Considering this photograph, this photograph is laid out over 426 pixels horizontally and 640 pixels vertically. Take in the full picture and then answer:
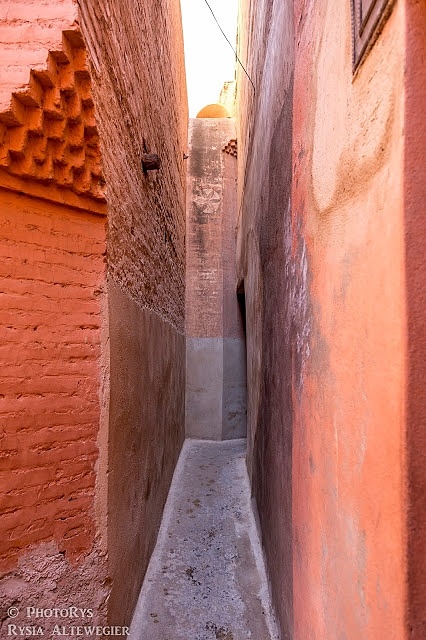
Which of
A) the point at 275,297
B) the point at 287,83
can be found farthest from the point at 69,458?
the point at 287,83

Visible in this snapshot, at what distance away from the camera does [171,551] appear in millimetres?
3469

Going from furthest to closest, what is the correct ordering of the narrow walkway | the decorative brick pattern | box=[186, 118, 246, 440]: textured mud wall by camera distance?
box=[186, 118, 246, 440]: textured mud wall < the narrow walkway < the decorative brick pattern

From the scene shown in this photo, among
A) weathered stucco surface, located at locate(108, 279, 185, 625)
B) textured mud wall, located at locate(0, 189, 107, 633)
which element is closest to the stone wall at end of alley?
weathered stucco surface, located at locate(108, 279, 185, 625)

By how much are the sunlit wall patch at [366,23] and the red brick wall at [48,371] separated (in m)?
1.39

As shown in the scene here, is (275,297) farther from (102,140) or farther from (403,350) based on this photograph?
(403,350)

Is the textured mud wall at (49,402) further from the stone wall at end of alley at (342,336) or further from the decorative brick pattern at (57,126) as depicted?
the stone wall at end of alley at (342,336)

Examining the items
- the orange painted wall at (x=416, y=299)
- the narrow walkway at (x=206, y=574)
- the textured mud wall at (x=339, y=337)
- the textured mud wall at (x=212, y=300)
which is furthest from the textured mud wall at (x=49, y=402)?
the textured mud wall at (x=212, y=300)

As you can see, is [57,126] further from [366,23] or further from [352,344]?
[352,344]

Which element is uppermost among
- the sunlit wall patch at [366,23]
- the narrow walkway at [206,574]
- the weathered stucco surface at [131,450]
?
the sunlit wall patch at [366,23]

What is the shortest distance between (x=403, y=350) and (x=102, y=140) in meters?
1.87

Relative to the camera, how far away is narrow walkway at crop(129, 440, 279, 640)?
258 cm

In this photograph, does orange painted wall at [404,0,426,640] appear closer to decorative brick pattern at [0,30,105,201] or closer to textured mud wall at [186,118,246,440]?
decorative brick pattern at [0,30,105,201]

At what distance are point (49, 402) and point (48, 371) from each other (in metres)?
0.15

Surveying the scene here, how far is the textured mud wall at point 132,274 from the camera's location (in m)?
2.20
